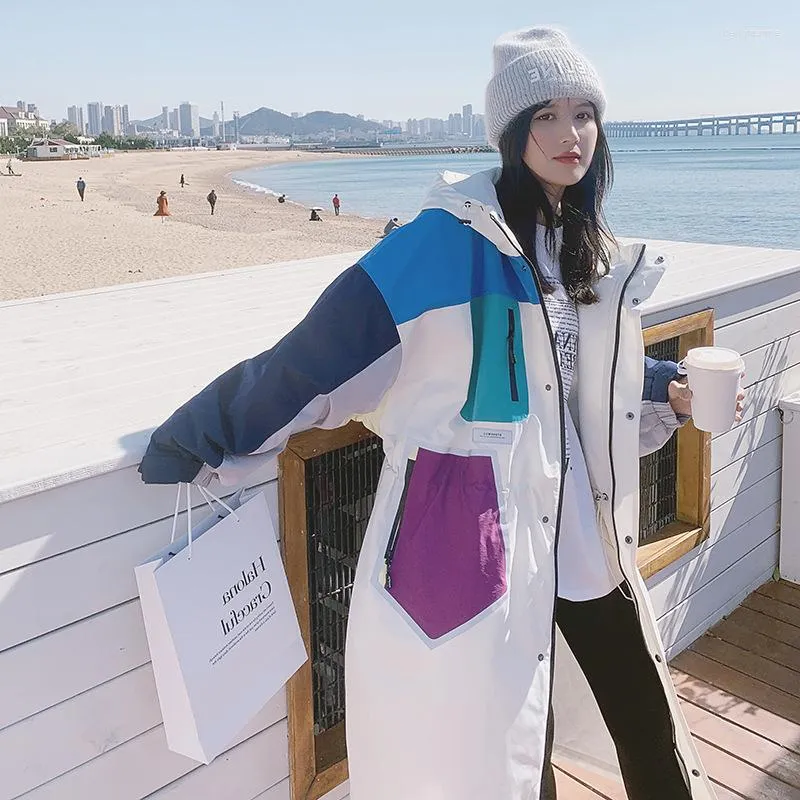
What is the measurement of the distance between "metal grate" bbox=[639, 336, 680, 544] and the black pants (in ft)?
4.34

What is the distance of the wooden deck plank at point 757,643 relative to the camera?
3.43 m

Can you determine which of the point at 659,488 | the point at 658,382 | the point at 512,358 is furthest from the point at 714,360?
the point at 659,488

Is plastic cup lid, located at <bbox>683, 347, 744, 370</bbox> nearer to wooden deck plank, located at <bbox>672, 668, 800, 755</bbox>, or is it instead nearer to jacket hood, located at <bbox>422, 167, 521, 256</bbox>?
jacket hood, located at <bbox>422, 167, 521, 256</bbox>

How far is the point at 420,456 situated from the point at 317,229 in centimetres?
2818

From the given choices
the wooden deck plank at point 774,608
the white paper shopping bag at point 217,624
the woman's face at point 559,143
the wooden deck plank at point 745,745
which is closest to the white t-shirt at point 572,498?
the woman's face at point 559,143

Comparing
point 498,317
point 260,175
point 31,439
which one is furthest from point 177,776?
point 260,175

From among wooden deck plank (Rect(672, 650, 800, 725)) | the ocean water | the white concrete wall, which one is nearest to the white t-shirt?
the white concrete wall

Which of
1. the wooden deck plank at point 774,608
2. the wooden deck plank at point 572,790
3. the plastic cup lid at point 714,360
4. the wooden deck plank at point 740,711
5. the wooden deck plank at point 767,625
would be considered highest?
the plastic cup lid at point 714,360

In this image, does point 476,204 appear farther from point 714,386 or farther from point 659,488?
point 659,488

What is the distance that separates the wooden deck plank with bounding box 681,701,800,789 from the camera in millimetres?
2812

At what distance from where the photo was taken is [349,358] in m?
1.48

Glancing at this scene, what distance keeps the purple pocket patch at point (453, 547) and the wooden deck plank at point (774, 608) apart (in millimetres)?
2666

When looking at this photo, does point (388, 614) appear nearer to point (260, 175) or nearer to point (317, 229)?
point (317, 229)

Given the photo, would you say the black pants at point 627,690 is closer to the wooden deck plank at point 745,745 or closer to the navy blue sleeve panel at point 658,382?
the navy blue sleeve panel at point 658,382
